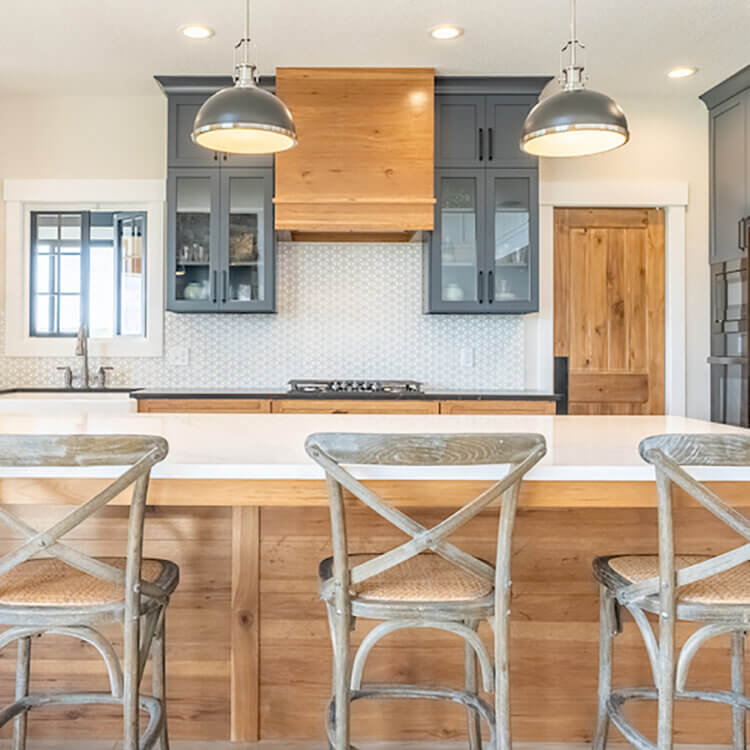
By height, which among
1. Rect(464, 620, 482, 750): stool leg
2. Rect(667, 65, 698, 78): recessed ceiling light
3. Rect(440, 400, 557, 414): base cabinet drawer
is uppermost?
Rect(667, 65, 698, 78): recessed ceiling light

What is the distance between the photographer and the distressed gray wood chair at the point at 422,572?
1316 millimetres

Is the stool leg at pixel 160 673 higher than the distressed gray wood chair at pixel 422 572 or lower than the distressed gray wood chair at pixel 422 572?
lower

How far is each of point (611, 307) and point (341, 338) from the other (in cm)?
175

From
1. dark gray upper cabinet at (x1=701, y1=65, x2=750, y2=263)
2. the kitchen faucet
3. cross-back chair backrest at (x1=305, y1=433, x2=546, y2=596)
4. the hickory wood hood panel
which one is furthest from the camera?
the kitchen faucet

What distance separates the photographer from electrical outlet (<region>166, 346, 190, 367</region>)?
4559mm

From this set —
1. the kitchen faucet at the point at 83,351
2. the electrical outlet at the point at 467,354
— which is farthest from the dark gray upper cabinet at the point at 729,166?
the kitchen faucet at the point at 83,351

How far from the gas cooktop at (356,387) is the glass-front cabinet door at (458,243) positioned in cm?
49

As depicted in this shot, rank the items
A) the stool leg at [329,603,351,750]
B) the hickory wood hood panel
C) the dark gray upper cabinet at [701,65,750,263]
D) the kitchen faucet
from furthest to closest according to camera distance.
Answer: the kitchen faucet, the dark gray upper cabinet at [701,65,750,263], the hickory wood hood panel, the stool leg at [329,603,351,750]

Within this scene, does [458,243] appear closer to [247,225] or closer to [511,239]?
[511,239]

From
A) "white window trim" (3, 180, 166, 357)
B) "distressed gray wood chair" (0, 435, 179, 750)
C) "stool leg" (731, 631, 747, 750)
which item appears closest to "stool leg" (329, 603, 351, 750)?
"distressed gray wood chair" (0, 435, 179, 750)

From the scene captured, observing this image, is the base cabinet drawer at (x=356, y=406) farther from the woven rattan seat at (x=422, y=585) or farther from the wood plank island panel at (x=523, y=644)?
the woven rattan seat at (x=422, y=585)

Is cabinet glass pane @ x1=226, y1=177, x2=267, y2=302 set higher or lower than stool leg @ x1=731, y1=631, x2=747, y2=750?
higher

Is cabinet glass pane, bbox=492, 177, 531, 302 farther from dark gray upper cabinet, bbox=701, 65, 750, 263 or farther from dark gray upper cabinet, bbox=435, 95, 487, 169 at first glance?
dark gray upper cabinet, bbox=701, 65, 750, 263

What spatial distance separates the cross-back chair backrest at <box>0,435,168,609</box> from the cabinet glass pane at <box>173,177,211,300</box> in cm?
290
